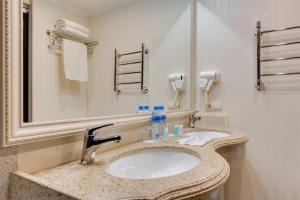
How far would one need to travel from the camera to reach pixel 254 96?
5.40 feet

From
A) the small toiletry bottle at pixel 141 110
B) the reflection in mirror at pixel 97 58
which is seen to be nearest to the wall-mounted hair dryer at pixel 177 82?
the reflection in mirror at pixel 97 58

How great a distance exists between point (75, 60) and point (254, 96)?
54.5 inches

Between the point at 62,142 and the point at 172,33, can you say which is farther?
the point at 172,33

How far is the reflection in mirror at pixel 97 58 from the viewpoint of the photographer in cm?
78

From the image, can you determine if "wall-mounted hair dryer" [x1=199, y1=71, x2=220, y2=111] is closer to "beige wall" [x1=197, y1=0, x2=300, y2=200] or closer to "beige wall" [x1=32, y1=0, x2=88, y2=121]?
"beige wall" [x1=197, y1=0, x2=300, y2=200]

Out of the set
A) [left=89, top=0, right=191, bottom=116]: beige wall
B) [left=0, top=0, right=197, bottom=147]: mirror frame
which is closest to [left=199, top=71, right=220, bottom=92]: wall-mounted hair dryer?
[left=89, top=0, right=191, bottom=116]: beige wall

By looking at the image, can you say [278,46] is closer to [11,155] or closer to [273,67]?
[273,67]

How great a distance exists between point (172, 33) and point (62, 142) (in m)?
1.40

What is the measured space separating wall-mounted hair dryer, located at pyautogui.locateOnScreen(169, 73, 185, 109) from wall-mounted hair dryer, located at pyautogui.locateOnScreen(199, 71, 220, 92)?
0.55 feet

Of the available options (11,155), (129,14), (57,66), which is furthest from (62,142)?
(129,14)

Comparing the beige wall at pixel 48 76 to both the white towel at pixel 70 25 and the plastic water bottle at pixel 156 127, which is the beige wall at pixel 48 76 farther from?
the plastic water bottle at pixel 156 127

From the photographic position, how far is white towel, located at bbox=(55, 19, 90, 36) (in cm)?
85

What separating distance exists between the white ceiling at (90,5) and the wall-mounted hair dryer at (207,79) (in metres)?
0.99

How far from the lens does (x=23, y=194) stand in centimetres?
63
